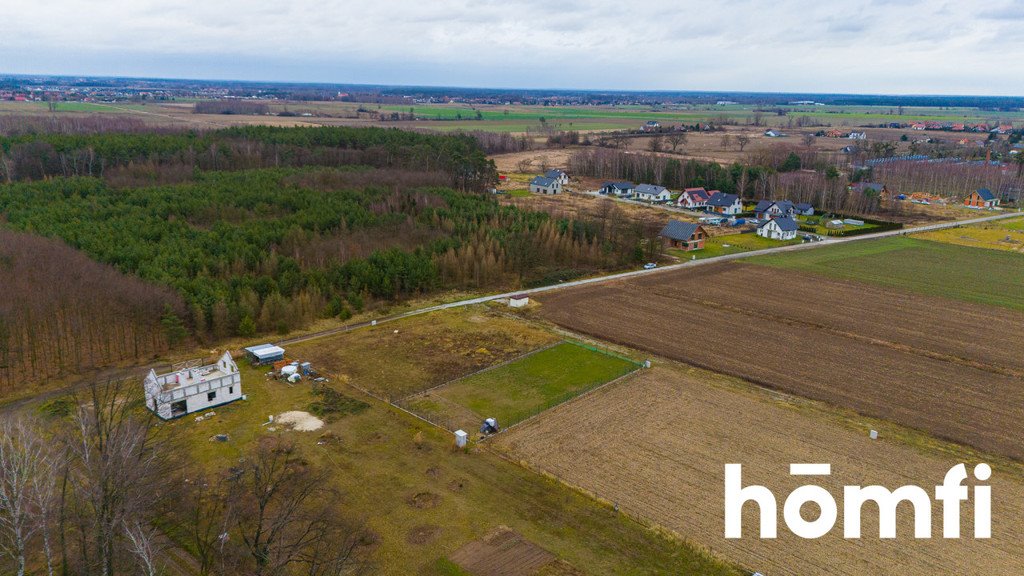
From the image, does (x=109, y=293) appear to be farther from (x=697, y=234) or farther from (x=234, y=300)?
(x=697, y=234)

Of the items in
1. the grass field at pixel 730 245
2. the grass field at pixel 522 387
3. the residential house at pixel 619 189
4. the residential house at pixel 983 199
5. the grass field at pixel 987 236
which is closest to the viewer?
the grass field at pixel 522 387

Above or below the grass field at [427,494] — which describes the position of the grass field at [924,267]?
above

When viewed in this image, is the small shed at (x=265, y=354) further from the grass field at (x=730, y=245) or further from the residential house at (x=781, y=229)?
the residential house at (x=781, y=229)

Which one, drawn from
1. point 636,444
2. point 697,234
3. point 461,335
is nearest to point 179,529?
point 636,444

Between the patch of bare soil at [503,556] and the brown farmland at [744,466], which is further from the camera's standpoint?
the brown farmland at [744,466]

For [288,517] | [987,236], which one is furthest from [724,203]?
[288,517]

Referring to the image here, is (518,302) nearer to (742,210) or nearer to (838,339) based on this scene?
(838,339)

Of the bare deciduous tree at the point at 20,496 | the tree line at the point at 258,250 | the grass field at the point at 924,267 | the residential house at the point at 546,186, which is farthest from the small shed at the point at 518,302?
the residential house at the point at 546,186
